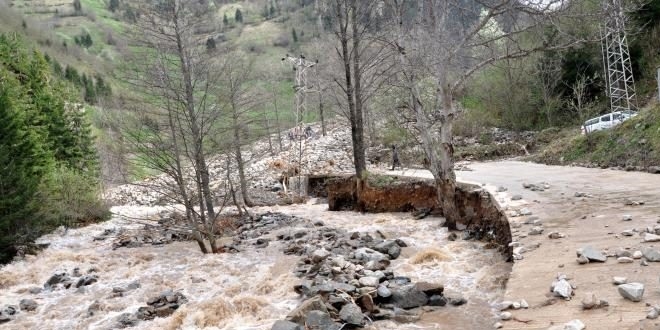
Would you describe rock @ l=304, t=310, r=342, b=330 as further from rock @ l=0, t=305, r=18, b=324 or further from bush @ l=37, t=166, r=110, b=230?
bush @ l=37, t=166, r=110, b=230

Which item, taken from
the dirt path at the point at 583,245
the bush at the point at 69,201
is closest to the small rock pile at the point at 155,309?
the dirt path at the point at 583,245

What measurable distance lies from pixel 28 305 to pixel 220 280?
3688 mm

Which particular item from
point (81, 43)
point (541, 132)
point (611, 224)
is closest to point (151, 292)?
point (611, 224)

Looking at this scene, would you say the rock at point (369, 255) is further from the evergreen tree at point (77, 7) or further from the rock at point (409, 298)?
the evergreen tree at point (77, 7)

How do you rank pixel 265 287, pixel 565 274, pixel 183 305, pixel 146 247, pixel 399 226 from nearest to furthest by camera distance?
pixel 565 274, pixel 183 305, pixel 265 287, pixel 399 226, pixel 146 247

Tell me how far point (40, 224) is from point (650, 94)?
31697 millimetres

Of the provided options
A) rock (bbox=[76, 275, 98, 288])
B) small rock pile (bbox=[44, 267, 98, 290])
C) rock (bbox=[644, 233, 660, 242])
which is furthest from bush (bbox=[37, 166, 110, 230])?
rock (bbox=[644, 233, 660, 242])

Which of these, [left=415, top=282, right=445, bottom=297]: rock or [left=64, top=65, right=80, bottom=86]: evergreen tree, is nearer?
[left=415, top=282, right=445, bottom=297]: rock

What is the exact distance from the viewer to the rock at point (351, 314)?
637cm

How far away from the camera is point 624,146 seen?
630 inches

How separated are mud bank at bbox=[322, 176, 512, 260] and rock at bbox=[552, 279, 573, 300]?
3.23 meters

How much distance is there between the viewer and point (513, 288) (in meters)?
5.80

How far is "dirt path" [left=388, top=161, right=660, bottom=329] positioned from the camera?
458 cm

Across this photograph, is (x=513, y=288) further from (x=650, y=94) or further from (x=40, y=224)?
(x=650, y=94)
